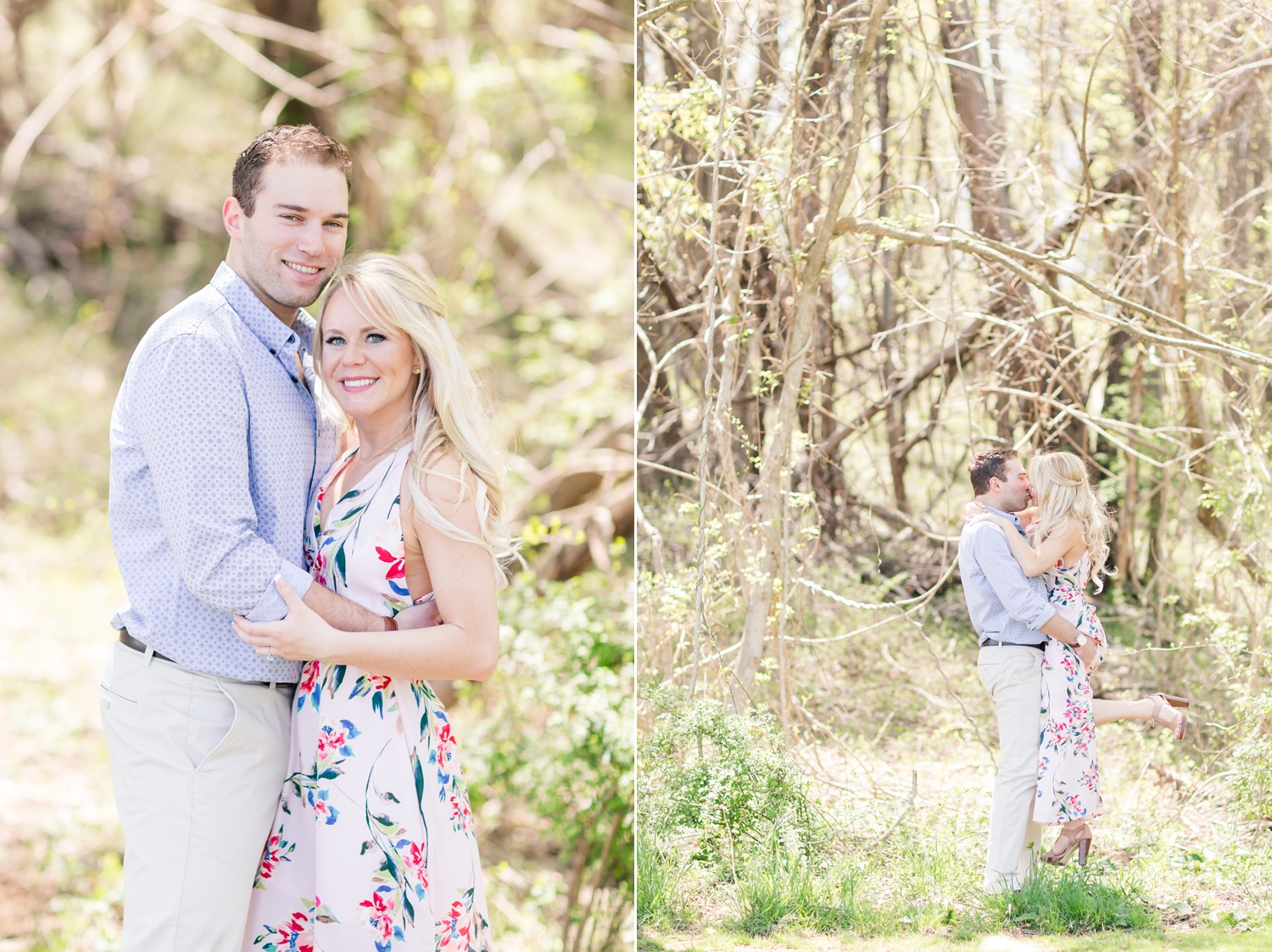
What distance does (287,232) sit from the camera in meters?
2.03

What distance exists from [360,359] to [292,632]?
1.57ft

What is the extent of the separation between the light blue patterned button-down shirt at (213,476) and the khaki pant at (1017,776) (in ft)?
3.99

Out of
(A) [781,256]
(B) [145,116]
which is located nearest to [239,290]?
(A) [781,256]

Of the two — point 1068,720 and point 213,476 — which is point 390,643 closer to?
point 213,476

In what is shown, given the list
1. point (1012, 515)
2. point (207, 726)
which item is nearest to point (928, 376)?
point (1012, 515)

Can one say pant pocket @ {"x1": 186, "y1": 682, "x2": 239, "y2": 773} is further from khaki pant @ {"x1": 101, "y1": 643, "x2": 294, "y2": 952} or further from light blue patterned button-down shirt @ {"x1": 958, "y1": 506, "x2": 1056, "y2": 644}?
light blue patterned button-down shirt @ {"x1": 958, "y1": 506, "x2": 1056, "y2": 644}

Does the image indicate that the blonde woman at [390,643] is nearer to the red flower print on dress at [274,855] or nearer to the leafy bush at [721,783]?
the red flower print on dress at [274,855]

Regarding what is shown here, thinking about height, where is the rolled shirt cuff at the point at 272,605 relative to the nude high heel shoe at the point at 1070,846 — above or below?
above

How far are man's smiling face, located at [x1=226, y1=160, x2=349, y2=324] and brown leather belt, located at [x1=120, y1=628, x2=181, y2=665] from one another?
64cm

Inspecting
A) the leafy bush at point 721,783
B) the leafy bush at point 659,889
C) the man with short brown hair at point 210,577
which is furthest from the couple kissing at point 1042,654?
the man with short brown hair at point 210,577

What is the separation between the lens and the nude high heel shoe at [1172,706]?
192cm

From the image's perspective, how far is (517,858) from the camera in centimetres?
469

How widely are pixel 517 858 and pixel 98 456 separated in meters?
4.98

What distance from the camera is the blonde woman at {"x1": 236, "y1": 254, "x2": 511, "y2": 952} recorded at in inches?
75.6
